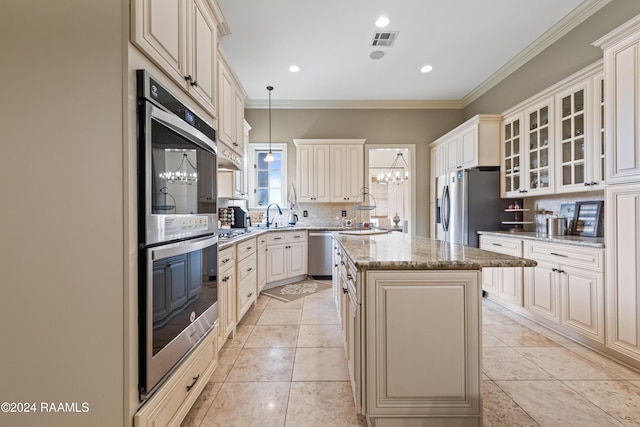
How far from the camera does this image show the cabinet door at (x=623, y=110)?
187 cm

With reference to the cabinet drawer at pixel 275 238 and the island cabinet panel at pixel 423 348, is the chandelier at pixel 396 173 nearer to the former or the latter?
the cabinet drawer at pixel 275 238

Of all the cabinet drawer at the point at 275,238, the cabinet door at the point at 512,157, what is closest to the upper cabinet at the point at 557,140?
the cabinet door at the point at 512,157

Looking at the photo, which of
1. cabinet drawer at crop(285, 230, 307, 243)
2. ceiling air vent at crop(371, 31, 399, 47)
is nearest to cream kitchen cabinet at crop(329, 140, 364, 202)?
cabinet drawer at crop(285, 230, 307, 243)

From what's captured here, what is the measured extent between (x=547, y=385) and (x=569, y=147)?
2.26m

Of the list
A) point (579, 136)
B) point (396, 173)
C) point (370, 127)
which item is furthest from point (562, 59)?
point (396, 173)

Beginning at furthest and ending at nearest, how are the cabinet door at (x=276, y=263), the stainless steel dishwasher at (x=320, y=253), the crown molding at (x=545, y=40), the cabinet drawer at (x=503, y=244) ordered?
the stainless steel dishwasher at (x=320, y=253) < the cabinet door at (x=276, y=263) < the cabinet drawer at (x=503, y=244) < the crown molding at (x=545, y=40)

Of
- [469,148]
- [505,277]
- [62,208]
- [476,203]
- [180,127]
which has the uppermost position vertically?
[469,148]

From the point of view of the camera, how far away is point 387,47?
131 inches

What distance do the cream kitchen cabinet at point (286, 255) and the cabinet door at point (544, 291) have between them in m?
2.96

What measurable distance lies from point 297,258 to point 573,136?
3.63m

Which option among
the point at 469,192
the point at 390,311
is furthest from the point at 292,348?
the point at 469,192

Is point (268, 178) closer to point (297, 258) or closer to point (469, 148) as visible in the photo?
point (297, 258)

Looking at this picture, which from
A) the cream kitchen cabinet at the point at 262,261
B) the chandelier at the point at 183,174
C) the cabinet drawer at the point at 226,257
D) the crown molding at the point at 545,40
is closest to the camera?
the chandelier at the point at 183,174

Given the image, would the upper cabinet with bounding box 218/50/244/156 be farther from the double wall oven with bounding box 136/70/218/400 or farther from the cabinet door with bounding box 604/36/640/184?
the cabinet door with bounding box 604/36/640/184
